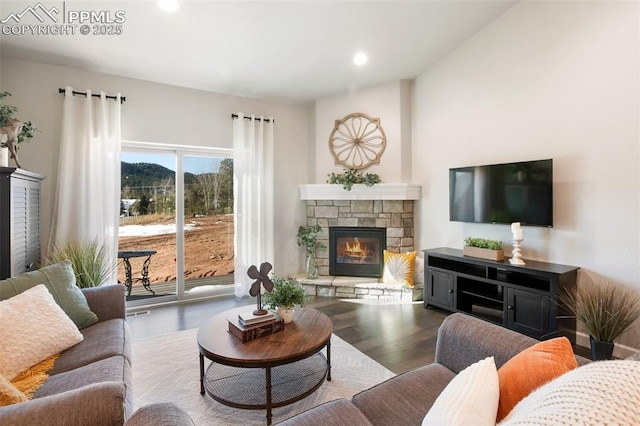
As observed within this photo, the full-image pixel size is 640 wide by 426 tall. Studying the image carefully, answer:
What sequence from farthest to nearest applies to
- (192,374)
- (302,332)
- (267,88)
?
1. (267,88)
2. (192,374)
3. (302,332)

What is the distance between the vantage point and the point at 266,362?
70.1 inches

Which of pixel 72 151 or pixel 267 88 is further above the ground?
pixel 267 88

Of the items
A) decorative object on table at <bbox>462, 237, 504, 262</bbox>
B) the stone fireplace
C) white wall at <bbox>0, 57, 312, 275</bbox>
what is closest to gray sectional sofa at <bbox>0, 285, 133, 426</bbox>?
white wall at <bbox>0, 57, 312, 275</bbox>

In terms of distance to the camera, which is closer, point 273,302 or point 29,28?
point 273,302

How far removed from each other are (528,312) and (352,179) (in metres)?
2.57

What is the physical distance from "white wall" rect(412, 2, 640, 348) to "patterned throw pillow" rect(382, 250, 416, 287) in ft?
1.80

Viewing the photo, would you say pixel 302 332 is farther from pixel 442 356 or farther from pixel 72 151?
pixel 72 151

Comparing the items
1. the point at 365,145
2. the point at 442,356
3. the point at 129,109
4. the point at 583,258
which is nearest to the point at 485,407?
the point at 442,356

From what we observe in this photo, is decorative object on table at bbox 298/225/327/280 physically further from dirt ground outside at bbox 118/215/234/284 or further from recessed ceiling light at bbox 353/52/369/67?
recessed ceiling light at bbox 353/52/369/67

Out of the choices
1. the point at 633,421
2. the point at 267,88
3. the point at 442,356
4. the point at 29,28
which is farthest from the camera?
the point at 267,88

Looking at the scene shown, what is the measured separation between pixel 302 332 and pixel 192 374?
101 cm

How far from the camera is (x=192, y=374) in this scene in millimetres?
2414

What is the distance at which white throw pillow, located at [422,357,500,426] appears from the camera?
904mm

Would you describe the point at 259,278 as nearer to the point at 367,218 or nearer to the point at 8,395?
the point at 8,395
